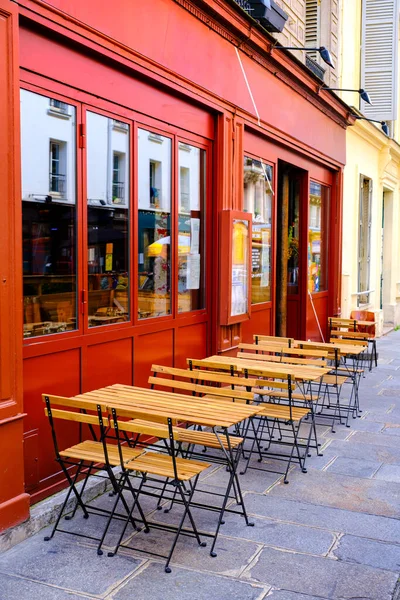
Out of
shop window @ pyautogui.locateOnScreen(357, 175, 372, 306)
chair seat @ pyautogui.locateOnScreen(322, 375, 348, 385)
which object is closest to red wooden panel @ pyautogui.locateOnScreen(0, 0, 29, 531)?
chair seat @ pyautogui.locateOnScreen(322, 375, 348, 385)

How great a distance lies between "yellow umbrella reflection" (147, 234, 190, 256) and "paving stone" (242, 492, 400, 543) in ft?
8.11

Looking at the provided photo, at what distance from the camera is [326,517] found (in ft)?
15.5

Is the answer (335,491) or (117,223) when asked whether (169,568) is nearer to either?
(335,491)

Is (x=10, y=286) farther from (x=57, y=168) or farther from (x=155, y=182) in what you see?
(x=155, y=182)

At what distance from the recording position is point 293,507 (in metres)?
4.92

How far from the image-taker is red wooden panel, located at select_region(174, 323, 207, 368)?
683 centimetres

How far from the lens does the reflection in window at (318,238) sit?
37.7 ft

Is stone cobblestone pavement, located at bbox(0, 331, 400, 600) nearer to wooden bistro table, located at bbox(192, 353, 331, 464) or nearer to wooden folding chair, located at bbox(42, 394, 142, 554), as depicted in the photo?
wooden folding chair, located at bbox(42, 394, 142, 554)

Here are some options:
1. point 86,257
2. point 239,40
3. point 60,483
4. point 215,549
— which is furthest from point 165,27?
point 215,549

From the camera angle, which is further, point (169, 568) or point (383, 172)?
point (383, 172)

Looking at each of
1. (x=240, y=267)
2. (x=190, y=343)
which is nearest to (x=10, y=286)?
(x=190, y=343)

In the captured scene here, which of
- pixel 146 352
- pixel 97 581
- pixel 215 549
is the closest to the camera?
pixel 97 581

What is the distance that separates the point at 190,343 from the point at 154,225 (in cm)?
139

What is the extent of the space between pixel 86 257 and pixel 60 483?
5.60 feet
